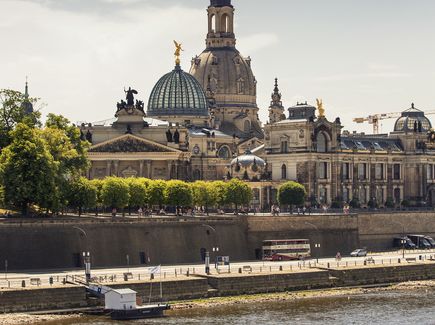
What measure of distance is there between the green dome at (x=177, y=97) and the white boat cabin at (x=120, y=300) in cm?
9839

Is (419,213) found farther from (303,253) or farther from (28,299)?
(28,299)

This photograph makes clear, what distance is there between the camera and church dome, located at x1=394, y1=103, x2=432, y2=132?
579ft

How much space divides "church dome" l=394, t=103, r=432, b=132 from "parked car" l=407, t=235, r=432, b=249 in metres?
32.6

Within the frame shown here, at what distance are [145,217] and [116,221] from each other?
5.17m

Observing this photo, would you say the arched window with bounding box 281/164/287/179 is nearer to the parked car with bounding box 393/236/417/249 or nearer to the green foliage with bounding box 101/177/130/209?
the parked car with bounding box 393/236/417/249

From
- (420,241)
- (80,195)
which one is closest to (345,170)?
(420,241)

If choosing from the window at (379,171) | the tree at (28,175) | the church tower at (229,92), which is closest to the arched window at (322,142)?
the window at (379,171)

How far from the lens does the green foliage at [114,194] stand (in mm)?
124062

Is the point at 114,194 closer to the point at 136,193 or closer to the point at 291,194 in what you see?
the point at 136,193

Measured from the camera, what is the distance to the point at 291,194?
151750 mm

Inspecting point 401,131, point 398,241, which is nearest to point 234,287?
point 398,241

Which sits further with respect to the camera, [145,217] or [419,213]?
[419,213]

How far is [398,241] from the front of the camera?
14550cm

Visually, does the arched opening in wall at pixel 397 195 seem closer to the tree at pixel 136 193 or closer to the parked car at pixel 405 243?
the parked car at pixel 405 243
